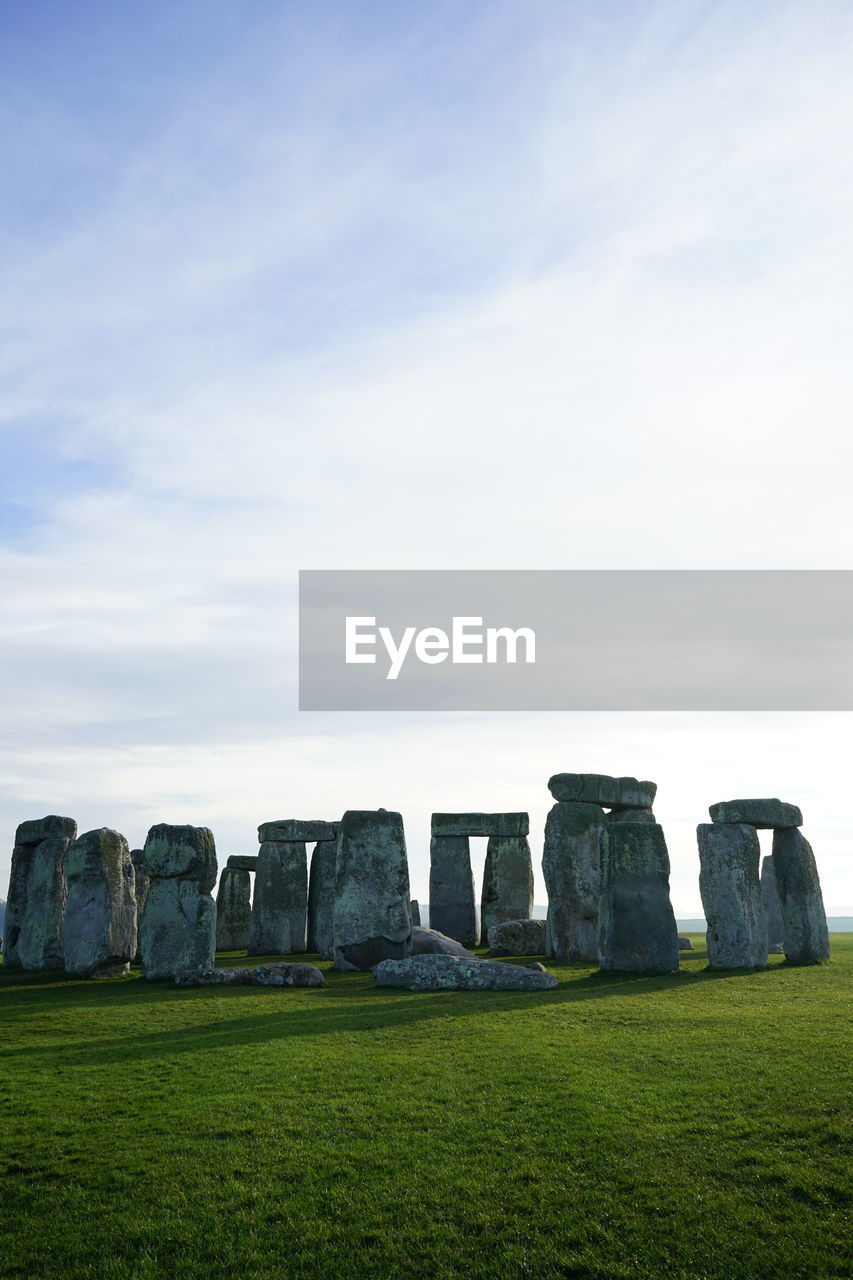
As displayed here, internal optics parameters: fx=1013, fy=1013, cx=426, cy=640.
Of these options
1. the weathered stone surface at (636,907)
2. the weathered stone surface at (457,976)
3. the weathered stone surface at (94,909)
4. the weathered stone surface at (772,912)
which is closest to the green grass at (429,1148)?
the weathered stone surface at (457,976)

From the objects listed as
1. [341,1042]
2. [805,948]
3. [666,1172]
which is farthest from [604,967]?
[666,1172]

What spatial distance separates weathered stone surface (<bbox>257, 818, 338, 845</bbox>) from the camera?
22.0 metres

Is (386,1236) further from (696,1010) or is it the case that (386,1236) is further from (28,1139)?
(696,1010)

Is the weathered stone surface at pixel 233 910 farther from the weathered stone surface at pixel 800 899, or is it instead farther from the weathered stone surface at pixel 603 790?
the weathered stone surface at pixel 800 899

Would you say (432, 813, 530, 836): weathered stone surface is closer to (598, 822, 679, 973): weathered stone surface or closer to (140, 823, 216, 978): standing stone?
(598, 822, 679, 973): weathered stone surface

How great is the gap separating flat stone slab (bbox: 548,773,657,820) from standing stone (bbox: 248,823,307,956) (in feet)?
20.7

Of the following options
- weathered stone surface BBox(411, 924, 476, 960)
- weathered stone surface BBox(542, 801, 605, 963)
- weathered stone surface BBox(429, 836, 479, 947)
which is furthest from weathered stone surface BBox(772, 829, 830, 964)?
weathered stone surface BBox(429, 836, 479, 947)

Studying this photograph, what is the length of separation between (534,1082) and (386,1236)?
289 cm

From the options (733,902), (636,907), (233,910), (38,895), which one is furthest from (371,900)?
(233,910)

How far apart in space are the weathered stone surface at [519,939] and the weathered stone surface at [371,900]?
12.8 feet

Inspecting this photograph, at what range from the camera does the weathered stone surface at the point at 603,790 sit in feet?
62.3

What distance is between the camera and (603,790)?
1939 centimetres

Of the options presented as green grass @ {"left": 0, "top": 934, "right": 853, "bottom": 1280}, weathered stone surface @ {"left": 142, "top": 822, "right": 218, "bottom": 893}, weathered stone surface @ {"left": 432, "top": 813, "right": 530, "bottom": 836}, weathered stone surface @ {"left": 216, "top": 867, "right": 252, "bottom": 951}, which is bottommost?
green grass @ {"left": 0, "top": 934, "right": 853, "bottom": 1280}

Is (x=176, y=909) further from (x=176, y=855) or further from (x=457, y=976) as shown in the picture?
(x=457, y=976)
